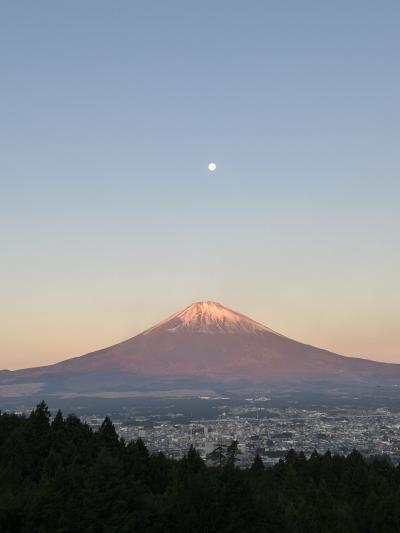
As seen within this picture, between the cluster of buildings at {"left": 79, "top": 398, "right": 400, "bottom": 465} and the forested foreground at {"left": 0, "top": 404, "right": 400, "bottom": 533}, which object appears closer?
the forested foreground at {"left": 0, "top": 404, "right": 400, "bottom": 533}

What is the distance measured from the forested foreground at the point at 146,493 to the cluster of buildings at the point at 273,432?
3155cm

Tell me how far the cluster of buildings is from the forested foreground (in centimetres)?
3155

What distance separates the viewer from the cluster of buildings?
4075 inches

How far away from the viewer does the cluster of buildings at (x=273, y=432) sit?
103500 mm

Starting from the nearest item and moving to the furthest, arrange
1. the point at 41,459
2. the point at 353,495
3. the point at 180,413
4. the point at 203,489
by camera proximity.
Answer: the point at 203,489, the point at 41,459, the point at 353,495, the point at 180,413

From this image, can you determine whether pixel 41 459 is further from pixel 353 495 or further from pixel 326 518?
pixel 353 495

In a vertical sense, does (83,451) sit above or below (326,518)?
above

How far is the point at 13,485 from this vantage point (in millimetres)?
35531

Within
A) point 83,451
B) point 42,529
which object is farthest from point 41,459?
point 42,529

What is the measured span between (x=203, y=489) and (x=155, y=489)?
1137 cm

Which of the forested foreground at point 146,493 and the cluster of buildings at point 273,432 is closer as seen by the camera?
the forested foreground at point 146,493

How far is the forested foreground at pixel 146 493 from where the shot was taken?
29266 mm

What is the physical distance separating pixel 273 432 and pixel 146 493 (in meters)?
101

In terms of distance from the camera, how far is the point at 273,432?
13462 centimetres
